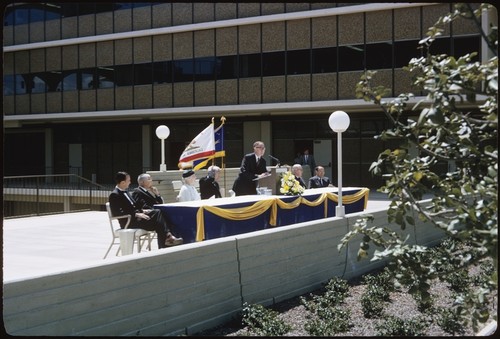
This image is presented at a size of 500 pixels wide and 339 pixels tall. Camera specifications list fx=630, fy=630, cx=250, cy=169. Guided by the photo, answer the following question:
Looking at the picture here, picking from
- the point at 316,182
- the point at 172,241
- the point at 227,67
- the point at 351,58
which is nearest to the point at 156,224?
the point at 172,241

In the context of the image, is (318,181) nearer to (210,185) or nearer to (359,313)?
(210,185)

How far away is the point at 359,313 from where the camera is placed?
8.18 metres

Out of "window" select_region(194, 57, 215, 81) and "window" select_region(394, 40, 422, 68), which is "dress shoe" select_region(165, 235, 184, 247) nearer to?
"window" select_region(394, 40, 422, 68)

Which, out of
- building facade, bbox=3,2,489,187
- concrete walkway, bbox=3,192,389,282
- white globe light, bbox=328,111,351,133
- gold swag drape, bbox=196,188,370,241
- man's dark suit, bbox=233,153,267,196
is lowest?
concrete walkway, bbox=3,192,389,282

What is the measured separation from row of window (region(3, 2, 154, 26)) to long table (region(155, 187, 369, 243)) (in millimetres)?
20834

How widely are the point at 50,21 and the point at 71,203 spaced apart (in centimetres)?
1141

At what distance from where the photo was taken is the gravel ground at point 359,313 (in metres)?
7.22

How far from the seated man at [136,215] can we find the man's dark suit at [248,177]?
3.24 m

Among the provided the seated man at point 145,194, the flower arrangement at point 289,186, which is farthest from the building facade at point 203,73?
the seated man at point 145,194

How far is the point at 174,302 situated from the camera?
22.5 ft

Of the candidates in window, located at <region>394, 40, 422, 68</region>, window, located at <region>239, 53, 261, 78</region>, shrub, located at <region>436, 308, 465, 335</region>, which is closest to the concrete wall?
shrub, located at <region>436, 308, 465, 335</region>

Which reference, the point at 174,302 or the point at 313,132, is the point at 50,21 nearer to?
the point at 313,132

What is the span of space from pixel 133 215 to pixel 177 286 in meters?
3.69

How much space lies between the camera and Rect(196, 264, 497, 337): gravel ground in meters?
7.22
